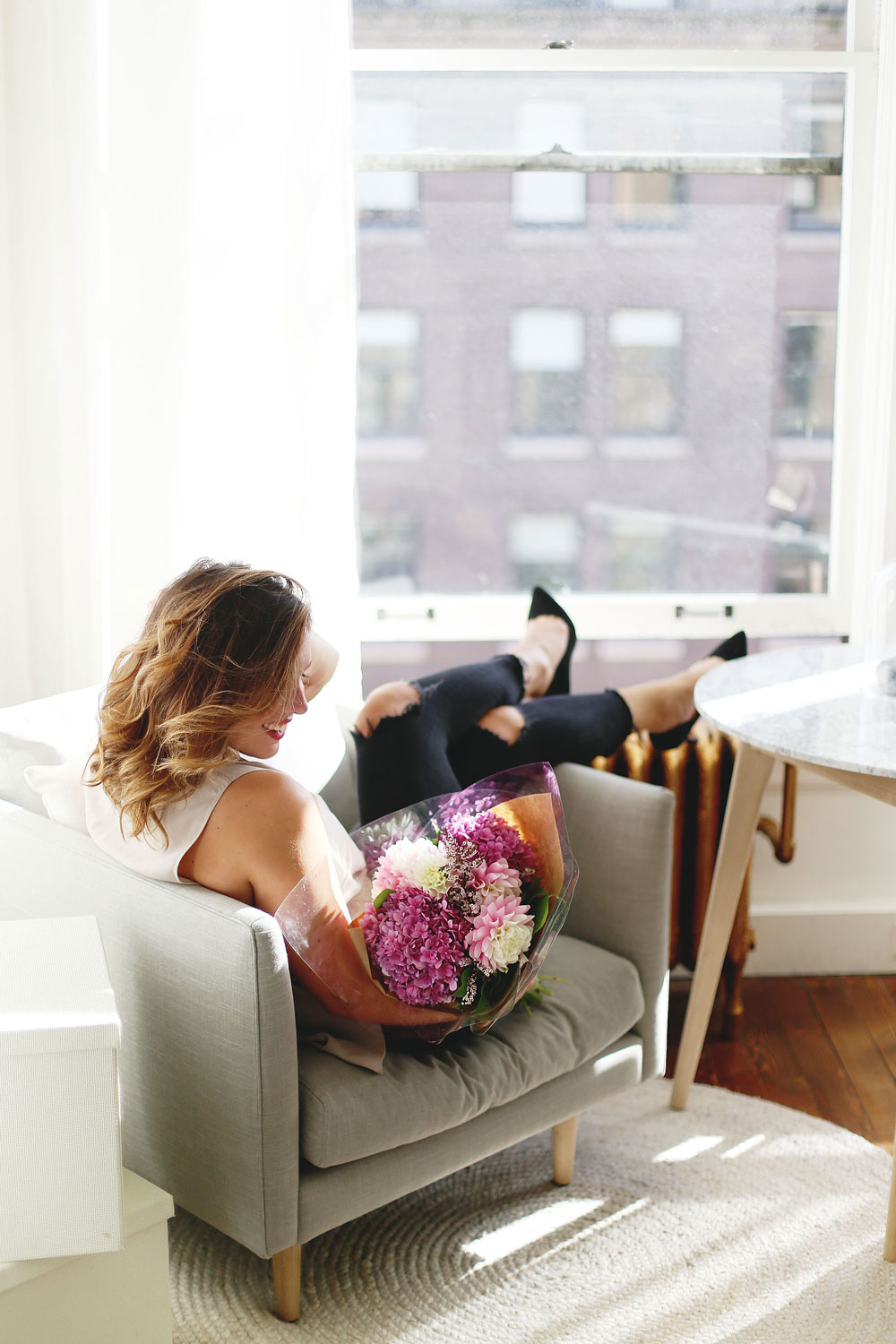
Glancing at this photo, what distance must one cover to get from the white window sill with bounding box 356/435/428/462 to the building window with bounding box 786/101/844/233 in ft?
3.09

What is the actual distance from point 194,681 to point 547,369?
1.53m

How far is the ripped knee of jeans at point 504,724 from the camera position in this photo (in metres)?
2.11

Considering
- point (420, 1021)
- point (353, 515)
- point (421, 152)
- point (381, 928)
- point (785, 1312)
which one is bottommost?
point (785, 1312)

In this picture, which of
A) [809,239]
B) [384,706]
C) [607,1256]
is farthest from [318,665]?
[809,239]

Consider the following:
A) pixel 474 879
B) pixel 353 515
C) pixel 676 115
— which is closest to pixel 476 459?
pixel 353 515

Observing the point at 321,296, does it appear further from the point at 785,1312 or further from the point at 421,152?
the point at 785,1312

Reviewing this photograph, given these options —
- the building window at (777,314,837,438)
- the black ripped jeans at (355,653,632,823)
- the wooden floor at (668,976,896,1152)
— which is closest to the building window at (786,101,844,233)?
the building window at (777,314,837,438)

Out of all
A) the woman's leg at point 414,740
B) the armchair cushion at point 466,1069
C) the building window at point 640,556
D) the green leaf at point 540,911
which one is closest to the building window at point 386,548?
the building window at point 640,556

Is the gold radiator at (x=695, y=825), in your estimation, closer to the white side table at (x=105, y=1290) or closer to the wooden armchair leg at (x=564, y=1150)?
the wooden armchair leg at (x=564, y=1150)

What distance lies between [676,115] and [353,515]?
3.60ft

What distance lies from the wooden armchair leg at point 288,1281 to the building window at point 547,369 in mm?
1762

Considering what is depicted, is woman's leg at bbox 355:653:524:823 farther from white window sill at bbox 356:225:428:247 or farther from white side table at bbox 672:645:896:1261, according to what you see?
white window sill at bbox 356:225:428:247

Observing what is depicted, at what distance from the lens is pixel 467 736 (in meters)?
2.12

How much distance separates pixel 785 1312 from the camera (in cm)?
165
